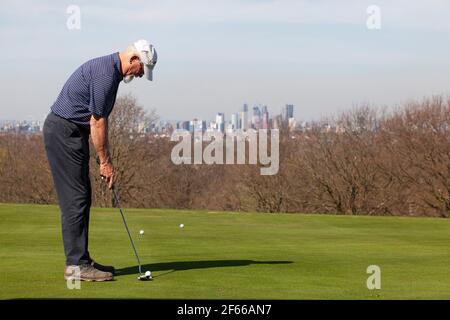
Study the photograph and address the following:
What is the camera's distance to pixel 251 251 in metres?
12.0

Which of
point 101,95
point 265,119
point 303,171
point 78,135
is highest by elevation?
point 101,95

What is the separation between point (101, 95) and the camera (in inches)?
333

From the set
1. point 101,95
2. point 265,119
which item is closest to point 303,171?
point 265,119

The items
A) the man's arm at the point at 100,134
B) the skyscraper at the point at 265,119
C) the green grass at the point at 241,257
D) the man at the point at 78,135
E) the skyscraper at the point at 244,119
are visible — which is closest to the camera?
the green grass at the point at 241,257

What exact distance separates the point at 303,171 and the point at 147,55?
6086 cm

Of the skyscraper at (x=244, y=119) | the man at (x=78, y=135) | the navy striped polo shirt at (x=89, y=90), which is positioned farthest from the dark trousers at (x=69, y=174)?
the skyscraper at (x=244, y=119)

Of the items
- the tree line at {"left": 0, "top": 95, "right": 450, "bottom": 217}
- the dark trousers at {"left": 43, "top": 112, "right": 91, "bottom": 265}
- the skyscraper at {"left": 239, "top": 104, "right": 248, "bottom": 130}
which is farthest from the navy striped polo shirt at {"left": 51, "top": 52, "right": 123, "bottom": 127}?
the skyscraper at {"left": 239, "top": 104, "right": 248, "bottom": 130}

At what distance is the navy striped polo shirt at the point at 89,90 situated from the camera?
850cm

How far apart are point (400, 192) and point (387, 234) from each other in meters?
47.6

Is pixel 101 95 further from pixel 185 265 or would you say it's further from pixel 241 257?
pixel 241 257

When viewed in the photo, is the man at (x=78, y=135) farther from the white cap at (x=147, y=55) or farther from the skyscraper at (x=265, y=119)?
the skyscraper at (x=265, y=119)

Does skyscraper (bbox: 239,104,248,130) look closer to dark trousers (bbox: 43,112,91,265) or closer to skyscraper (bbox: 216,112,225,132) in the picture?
skyscraper (bbox: 216,112,225,132)
